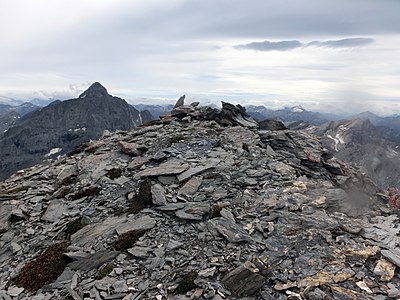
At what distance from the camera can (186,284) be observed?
50.9ft

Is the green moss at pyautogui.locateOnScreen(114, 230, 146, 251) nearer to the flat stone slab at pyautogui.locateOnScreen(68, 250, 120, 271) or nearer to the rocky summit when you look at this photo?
the rocky summit

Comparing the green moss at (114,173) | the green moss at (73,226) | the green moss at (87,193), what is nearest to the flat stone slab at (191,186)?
the green moss at (114,173)

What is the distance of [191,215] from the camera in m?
19.9

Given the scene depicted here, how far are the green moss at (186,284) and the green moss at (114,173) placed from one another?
12207mm

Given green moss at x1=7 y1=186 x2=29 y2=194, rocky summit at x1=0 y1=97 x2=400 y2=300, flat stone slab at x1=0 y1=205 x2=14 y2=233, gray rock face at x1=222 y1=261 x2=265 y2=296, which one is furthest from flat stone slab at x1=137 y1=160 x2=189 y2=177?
gray rock face at x1=222 y1=261 x2=265 y2=296

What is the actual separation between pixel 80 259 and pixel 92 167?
11393 millimetres

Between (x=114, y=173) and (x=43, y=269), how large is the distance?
381 inches

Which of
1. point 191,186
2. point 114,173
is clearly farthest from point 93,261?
point 114,173

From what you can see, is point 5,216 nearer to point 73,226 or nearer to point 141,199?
point 73,226

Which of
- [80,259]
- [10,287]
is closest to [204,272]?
[80,259]

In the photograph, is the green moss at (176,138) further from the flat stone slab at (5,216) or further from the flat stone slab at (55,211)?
the flat stone slab at (5,216)

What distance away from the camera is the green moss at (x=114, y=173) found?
2606cm

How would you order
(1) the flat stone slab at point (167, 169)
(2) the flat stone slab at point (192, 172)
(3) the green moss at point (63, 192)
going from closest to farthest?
(2) the flat stone slab at point (192, 172)
(1) the flat stone slab at point (167, 169)
(3) the green moss at point (63, 192)

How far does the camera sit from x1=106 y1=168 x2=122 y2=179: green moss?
26.1 m
